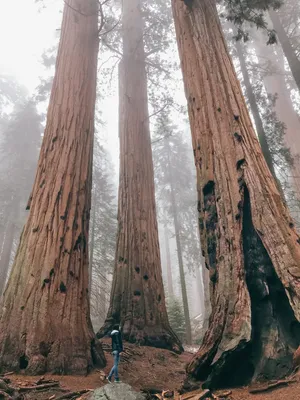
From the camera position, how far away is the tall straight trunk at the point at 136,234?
20.0 feet

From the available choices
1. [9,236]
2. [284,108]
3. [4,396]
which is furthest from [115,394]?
[284,108]

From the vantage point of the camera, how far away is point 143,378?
14.9 ft

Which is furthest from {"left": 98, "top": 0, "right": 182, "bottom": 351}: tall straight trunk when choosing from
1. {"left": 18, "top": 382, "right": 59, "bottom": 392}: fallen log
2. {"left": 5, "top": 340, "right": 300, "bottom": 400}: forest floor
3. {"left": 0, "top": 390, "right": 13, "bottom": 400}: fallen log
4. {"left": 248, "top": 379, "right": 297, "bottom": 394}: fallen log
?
{"left": 248, "top": 379, "right": 297, "bottom": 394}: fallen log

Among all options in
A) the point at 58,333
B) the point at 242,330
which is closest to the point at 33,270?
the point at 58,333

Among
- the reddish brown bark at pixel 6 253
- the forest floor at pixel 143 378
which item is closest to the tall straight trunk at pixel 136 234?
the forest floor at pixel 143 378

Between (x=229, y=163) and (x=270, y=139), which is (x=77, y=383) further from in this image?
(x=270, y=139)

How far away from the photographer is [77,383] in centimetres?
329

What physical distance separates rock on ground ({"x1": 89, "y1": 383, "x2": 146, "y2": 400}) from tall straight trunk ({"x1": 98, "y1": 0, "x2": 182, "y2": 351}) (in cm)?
338

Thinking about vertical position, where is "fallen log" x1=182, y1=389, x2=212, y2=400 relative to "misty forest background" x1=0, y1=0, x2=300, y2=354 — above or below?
below

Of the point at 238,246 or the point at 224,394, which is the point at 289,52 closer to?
the point at 238,246

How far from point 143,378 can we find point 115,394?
7.66ft

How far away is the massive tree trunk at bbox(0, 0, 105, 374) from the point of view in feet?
11.8

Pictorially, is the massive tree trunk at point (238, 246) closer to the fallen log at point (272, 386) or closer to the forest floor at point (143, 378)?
the fallen log at point (272, 386)

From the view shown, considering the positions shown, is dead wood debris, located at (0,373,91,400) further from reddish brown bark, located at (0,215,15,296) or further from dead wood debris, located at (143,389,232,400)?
reddish brown bark, located at (0,215,15,296)
